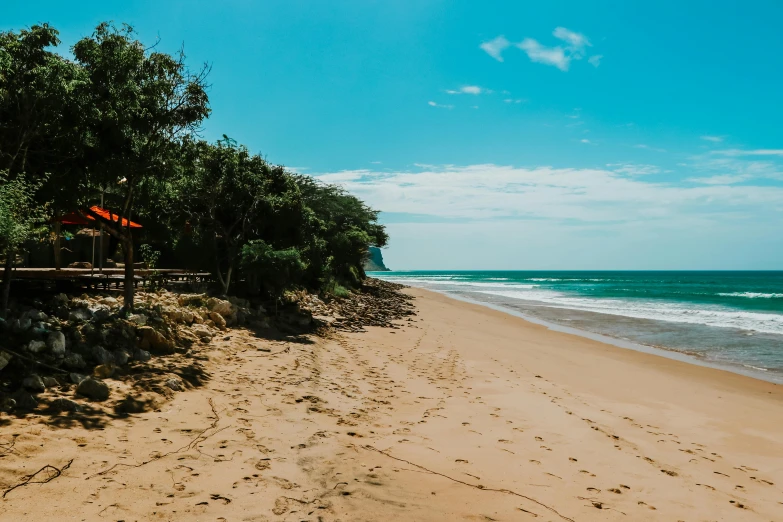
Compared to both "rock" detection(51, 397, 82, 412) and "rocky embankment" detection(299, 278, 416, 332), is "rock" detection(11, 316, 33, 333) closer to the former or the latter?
"rock" detection(51, 397, 82, 412)

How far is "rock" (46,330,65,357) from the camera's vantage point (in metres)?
7.00

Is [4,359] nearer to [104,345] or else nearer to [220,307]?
[104,345]

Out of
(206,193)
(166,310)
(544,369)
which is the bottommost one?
(544,369)

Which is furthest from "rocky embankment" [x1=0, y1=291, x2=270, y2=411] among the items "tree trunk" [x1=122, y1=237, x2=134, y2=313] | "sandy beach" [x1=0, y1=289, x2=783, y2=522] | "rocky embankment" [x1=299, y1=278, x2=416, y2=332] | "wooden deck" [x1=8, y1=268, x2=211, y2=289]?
"rocky embankment" [x1=299, y1=278, x2=416, y2=332]

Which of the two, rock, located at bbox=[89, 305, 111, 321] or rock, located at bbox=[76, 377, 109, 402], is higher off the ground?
rock, located at bbox=[89, 305, 111, 321]

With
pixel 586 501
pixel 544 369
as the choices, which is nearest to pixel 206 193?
pixel 544 369

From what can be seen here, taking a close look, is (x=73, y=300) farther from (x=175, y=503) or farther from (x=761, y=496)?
(x=761, y=496)

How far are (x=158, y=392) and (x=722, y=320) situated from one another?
25846 mm

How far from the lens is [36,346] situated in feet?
22.7

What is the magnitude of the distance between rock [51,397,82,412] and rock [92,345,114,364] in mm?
1828

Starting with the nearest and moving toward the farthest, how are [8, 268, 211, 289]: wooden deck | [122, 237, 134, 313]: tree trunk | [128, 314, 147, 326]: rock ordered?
[128, 314, 147, 326]: rock
[122, 237, 134, 313]: tree trunk
[8, 268, 211, 289]: wooden deck

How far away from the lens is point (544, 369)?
1134cm

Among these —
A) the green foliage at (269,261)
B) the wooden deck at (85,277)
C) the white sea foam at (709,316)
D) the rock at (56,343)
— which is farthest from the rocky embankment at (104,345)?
the white sea foam at (709,316)

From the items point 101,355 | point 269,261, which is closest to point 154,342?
point 101,355
